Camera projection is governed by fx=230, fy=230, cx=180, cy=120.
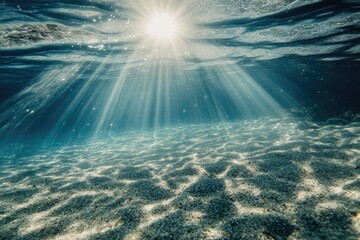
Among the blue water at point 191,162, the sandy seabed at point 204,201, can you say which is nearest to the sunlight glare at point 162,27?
the blue water at point 191,162

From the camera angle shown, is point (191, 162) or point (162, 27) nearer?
point (191, 162)

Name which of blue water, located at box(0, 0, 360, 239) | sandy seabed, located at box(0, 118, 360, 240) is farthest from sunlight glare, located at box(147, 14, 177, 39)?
sandy seabed, located at box(0, 118, 360, 240)

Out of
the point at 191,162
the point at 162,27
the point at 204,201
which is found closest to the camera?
the point at 204,201

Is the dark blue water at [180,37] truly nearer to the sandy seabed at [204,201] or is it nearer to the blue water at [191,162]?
the blue water at [191,162]

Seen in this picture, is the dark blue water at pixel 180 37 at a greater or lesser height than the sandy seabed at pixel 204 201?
greater

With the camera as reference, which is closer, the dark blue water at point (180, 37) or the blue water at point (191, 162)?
the blue water at point (191, 162)

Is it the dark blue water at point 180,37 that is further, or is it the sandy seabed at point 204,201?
the dark blue water at point 180,37

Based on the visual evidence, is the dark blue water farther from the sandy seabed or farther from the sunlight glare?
the sandy seabed

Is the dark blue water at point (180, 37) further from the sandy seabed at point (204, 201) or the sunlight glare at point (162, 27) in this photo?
the sandy seabed at point (204, 201)

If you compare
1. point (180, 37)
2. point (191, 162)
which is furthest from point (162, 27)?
point (191, 162)

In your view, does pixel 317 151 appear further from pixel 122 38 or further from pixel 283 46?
pixel 283 46

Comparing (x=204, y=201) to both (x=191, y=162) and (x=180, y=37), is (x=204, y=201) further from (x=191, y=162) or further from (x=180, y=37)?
(x=180, y=37)

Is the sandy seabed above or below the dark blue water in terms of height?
below

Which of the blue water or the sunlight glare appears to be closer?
the blue water
